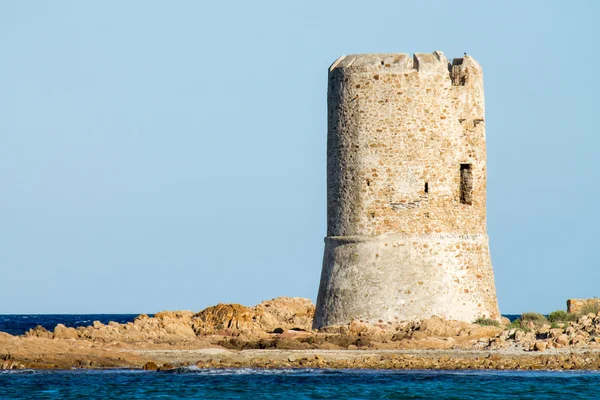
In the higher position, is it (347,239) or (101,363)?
(347,239)

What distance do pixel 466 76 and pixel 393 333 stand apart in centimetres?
590

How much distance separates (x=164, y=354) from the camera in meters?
28.1

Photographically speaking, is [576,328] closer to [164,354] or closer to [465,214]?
[465,214]

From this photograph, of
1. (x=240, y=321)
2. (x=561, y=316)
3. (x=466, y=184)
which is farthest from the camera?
(x=240, y=321)

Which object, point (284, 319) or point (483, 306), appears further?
point (284, 319)

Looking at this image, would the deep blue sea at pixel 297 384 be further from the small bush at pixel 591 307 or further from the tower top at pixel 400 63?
the tower top at pixel 400 63

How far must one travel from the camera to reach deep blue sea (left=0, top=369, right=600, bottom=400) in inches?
910

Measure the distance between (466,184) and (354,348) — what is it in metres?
4.63

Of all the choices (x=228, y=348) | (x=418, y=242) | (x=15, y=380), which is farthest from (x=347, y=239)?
(x=15, y=380)

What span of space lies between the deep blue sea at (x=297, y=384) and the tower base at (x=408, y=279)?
140 inches

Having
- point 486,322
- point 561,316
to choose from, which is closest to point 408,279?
point 486,322

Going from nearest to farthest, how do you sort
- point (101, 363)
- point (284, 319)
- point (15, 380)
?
Answer: point (15, 380), point (101, 363), point (284, 319)

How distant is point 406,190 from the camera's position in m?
29.2

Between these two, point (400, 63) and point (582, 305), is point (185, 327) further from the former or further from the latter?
point (582, 305)
